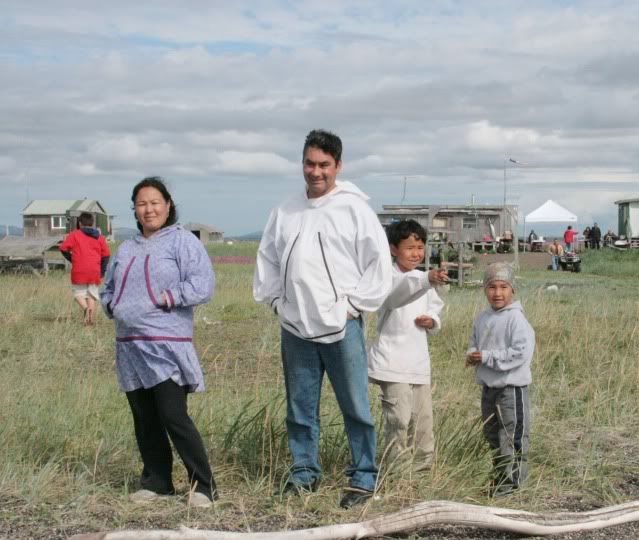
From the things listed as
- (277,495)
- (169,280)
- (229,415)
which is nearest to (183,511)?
(277,495)

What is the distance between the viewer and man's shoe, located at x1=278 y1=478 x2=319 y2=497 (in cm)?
474

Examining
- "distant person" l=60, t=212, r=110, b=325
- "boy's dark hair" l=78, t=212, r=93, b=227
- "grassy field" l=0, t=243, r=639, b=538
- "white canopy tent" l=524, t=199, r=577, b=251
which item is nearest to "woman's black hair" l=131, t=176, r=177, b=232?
"grassy field" l=0, t=243, r=639, b=538

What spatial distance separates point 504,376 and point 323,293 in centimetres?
121

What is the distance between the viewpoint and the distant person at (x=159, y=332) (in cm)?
462

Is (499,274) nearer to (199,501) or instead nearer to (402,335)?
(402,335)

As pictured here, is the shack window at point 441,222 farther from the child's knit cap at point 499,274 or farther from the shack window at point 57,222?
the child's knit cap at point 499,274

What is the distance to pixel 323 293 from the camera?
4.51 m

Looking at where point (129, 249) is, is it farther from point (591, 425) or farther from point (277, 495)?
point (591, 425)

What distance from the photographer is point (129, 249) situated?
4781 millimetres

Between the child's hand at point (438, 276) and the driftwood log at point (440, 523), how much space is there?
3.56ft

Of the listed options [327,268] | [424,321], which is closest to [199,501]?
[327,268]

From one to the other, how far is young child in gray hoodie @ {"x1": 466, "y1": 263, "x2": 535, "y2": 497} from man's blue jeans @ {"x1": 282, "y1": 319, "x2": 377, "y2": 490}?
74 cm

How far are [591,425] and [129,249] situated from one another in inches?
139

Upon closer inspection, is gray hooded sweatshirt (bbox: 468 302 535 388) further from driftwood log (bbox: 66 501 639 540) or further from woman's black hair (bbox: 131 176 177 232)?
woman's black hair (bbox: 131 176 177 232)
